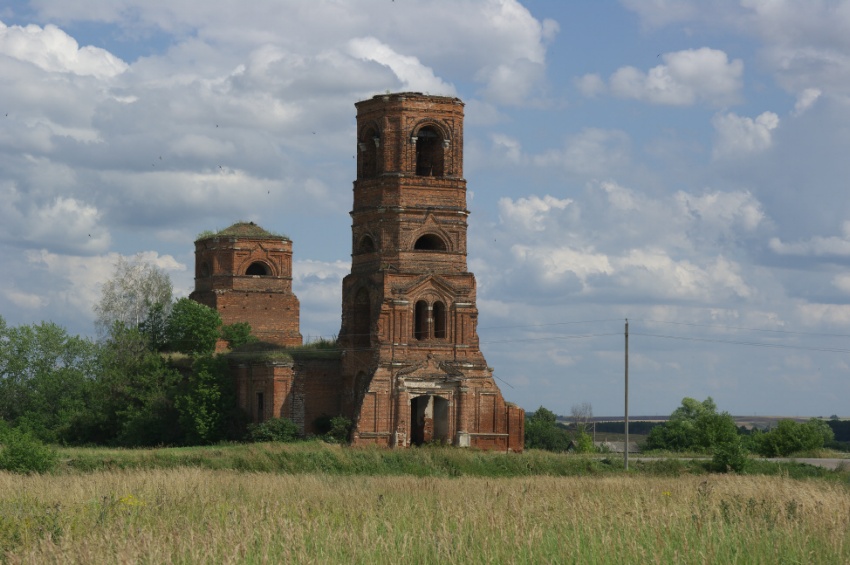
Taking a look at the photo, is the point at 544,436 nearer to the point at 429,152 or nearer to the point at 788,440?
the point at 788,440

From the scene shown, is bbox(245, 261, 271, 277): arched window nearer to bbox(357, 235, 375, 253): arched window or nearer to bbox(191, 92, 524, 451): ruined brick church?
bbox(191, 92, 524, 451): ruined brick church

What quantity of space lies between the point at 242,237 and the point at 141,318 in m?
6.28

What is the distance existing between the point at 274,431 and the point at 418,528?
25.7 meters

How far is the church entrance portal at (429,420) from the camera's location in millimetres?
40500

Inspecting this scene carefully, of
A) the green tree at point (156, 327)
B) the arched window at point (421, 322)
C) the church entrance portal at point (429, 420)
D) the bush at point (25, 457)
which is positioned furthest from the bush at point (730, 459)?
the green tree at point (156, 327)

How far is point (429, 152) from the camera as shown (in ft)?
141

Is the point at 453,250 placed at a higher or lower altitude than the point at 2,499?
higher

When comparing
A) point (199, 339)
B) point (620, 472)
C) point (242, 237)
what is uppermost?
point (242, 237)

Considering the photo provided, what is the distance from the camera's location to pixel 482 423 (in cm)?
4028

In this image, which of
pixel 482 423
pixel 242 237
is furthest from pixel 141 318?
pixel 482 423

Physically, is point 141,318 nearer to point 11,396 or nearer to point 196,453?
point 11,396

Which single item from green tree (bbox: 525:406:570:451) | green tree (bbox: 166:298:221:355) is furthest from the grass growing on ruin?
green tree (bbox: 525:406:570:451)

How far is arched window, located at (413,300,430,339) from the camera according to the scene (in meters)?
41.0

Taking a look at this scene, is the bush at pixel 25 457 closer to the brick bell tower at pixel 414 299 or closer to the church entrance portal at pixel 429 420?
the brick bell tower at pixel 414 299
